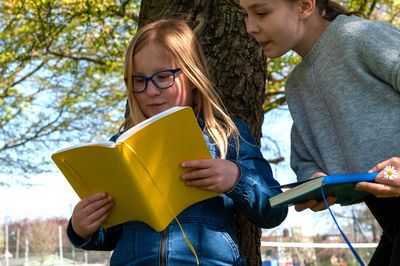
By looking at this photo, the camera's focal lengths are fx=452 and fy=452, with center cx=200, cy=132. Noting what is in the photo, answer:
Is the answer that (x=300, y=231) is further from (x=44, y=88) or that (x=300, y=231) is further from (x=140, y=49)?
(x=140, y=49)

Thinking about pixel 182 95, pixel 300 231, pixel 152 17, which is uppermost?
pixel 152 17

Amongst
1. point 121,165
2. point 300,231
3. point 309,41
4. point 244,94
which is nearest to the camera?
point 121,165

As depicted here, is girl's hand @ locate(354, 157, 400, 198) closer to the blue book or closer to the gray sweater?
the blue book

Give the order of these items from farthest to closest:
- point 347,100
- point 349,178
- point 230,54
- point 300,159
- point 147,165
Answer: point 230,54 < point 300,159 < point 347,100 < point 147,165 < point 349,178

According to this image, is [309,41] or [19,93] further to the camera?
[19,93]

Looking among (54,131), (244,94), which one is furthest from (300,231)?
(244,94)

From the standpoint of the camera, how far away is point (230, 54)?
2662mm

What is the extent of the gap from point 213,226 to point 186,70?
70 centimetres

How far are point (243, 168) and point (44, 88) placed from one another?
9.03 m

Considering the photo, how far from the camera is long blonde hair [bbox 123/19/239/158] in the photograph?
1.99m

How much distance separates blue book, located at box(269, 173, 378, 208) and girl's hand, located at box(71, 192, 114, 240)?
64 centimetres

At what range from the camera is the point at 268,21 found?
175cm

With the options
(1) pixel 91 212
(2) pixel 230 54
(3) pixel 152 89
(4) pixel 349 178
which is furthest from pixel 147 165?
(2) pixel 230 54

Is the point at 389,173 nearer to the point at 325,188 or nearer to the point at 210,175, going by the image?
the point at 325,188
